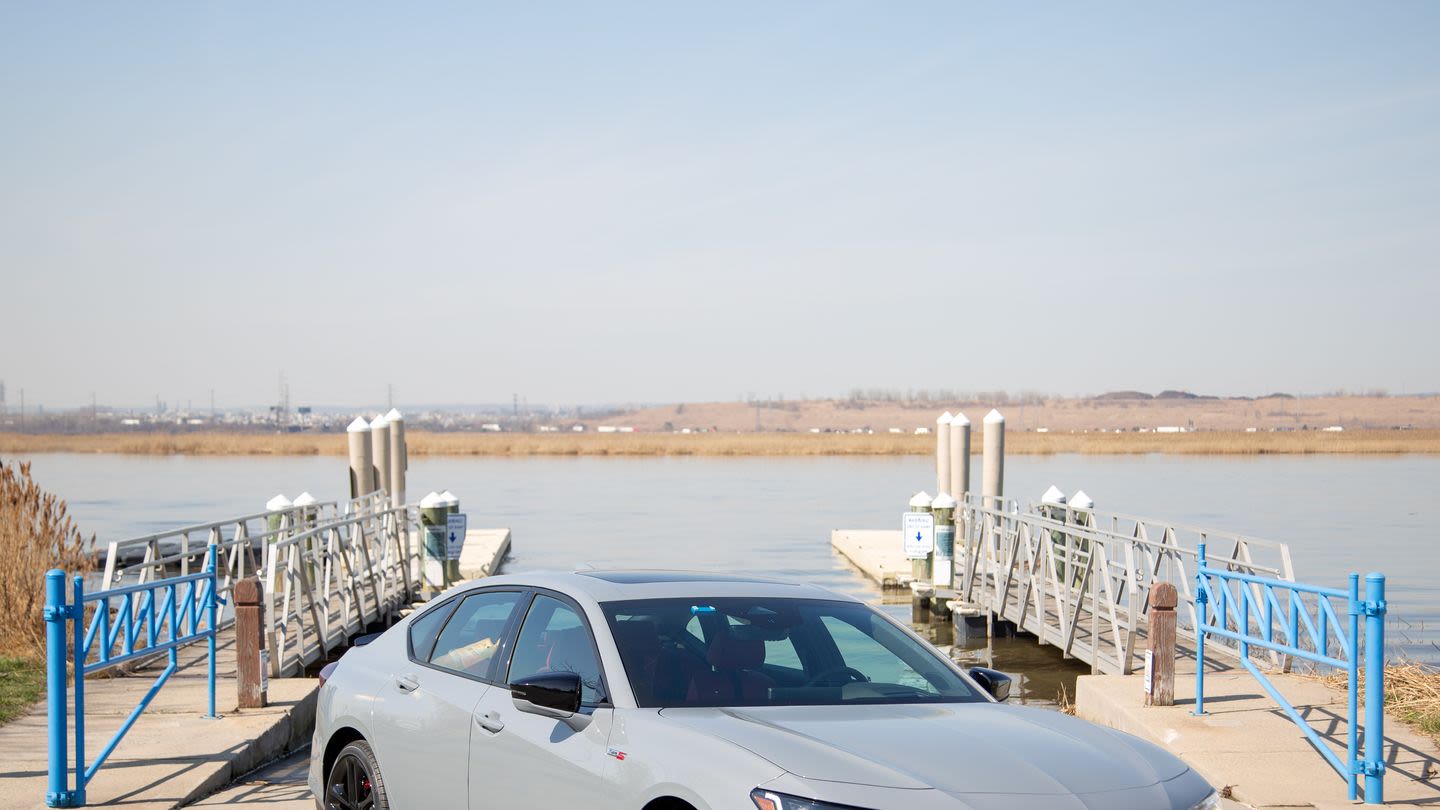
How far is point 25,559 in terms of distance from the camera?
13.9 metres

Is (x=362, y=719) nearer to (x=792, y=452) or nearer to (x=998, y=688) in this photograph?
(x=998, y=688)

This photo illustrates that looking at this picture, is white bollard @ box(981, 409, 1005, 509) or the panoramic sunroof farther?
white bollard @ box(981, 409, 1005, 509)

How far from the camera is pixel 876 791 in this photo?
425 centimetres

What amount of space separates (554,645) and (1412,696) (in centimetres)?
771

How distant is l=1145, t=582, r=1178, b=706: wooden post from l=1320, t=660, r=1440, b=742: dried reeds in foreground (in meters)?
Answer: 1.42

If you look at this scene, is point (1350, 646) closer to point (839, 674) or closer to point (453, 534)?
point (839, 674)

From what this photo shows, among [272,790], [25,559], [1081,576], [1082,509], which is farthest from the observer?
[1082,509]

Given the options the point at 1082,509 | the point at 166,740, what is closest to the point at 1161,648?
the point at 166,740

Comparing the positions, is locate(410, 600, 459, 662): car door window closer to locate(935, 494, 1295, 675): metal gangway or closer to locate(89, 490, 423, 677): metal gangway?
locate(89, 490, 423, 677): metal gangway

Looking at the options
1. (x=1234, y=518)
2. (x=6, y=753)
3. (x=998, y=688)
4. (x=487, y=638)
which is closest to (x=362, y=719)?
(x=487, y=638)

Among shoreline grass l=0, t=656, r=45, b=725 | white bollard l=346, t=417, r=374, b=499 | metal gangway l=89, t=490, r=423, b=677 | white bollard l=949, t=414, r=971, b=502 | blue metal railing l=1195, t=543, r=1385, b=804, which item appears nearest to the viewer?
blue metal railing l=1195, t=543, r=1385, b=804

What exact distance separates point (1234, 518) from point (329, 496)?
1056 inches

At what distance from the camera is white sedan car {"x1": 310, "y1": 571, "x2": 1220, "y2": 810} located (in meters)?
4.43

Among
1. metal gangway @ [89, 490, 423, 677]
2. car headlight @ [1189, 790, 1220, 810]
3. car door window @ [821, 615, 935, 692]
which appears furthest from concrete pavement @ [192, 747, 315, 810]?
car headlight @ [1189, 790, 1220, 810]
